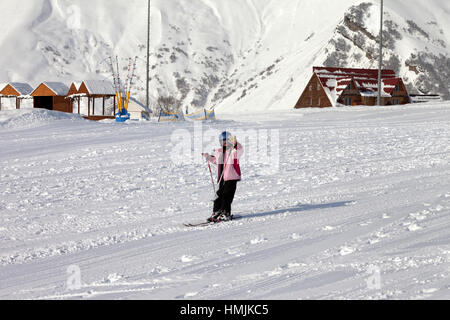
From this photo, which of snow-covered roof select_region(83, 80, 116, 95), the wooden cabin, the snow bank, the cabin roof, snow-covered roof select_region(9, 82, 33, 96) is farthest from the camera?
the cabin roof

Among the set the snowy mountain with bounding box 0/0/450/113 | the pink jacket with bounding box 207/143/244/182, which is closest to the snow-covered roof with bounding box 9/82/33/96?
the snowy mountain with bounding box 0/0/450/113

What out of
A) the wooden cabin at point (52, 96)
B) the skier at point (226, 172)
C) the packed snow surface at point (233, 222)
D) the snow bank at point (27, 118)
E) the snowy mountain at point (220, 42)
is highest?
the snowy mountain at point (220, 42)

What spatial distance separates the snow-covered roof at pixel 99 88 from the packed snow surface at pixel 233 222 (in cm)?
2259

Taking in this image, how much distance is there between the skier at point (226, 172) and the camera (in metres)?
9.03

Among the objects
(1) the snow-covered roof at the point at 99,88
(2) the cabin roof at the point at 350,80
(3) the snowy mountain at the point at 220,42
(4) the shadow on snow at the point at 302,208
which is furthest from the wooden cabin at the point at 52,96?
(4) the shadow on snow at the point at 302,208

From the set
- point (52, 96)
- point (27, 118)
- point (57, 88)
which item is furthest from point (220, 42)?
point (27, 118)

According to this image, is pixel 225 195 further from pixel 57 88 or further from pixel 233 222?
pixel 57 88

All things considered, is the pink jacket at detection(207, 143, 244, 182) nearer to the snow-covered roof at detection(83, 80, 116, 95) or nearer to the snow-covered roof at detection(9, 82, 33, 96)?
the snow-covered roof at detection(83, 80, 116, 95)

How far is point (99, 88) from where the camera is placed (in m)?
42.2

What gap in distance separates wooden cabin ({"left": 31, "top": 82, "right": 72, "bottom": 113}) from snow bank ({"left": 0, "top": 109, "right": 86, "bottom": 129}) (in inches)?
823

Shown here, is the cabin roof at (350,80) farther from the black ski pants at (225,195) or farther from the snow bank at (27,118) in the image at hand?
the black ski pants at (225,195)

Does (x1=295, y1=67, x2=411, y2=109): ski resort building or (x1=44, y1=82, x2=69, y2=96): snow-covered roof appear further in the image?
(x1=295, y1=67, x2=411, y2=109): ski resort building

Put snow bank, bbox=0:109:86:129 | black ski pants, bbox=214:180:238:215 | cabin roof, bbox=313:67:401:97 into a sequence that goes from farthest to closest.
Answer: cabin roof, bbox=313:67:401:97 < snow bank, bbox=0:109:86:129 < black ski pants, bbox=214:180:238:215

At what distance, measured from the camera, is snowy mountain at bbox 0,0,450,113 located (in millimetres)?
79438
